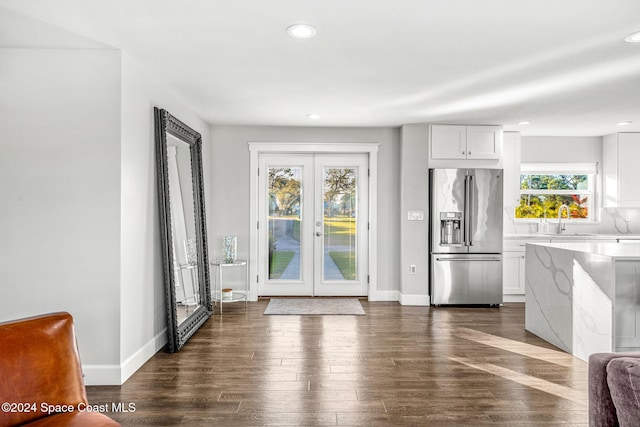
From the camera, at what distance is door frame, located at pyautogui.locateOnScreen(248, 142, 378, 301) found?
5844 mm

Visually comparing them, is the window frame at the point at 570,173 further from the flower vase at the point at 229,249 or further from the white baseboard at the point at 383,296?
the flower vase at the point at 229,249

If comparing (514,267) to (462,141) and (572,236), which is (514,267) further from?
(462,141)

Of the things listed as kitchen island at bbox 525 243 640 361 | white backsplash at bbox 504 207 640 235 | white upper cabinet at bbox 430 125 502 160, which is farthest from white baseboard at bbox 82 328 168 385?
white backsplash at bbox 504 207 640 235

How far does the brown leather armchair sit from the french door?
4.21m

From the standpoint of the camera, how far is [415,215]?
5.64 metres

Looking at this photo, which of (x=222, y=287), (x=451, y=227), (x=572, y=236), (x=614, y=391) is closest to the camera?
(x=614, y=391)

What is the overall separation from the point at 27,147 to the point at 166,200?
1.08 meters

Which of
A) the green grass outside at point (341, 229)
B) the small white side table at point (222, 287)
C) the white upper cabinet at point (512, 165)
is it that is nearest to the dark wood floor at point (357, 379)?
the small white side table at point (222, 287)

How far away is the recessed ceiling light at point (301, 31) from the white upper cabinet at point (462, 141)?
3.22 m

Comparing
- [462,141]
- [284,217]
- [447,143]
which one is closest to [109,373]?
[284,217]

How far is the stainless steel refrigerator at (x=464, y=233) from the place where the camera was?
5.52 m

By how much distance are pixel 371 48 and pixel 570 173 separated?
4924 mm

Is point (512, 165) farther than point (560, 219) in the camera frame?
No

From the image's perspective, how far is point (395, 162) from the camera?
5895 millimetres
